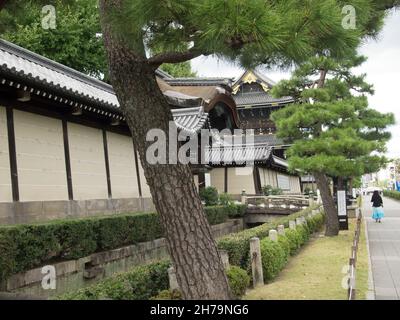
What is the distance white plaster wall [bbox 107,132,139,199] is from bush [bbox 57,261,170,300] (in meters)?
6.94

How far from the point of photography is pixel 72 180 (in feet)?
37.3

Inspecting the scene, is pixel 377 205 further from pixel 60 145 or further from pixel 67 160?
pixel 60 145

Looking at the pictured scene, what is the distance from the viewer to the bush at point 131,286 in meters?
5.28

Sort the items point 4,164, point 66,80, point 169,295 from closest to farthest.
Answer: point 169,295 < point 4,164 < point 66,80

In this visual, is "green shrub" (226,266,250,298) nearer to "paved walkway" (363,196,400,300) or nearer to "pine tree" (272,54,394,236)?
"paved walkway" (363,196,400,300)

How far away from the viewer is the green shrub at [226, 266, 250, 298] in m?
7.10

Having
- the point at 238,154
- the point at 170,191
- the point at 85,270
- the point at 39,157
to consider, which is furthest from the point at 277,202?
the point at 170,191

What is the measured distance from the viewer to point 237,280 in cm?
726

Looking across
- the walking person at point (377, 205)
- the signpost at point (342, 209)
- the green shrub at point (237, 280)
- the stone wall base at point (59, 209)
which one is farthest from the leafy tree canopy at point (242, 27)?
the walking person at point (377, 205)

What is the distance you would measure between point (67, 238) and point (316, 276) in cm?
531

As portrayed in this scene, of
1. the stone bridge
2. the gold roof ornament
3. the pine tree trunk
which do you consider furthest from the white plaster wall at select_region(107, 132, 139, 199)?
the gold roof ornament
